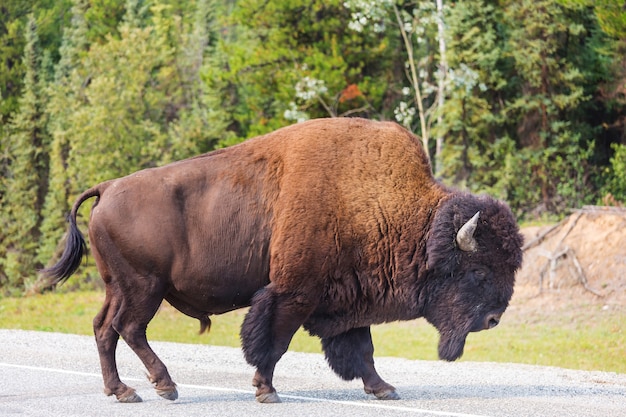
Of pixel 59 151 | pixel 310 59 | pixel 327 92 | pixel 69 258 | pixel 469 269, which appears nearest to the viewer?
pixel 469 269

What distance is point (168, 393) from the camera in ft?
27.2

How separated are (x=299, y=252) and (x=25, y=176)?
37196 mm

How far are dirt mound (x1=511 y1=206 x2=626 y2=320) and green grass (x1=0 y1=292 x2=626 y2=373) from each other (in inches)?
26.9

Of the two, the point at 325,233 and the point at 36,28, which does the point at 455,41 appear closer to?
the point at 325,233

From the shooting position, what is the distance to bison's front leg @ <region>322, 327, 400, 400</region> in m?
8.74

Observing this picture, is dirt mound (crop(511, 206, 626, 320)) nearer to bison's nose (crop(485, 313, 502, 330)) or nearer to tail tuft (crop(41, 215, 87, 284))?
bison's nose (crop(485, 313, 502, 330))

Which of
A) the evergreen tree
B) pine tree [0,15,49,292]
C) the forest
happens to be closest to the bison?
the forest

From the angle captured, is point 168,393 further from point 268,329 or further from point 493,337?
point 493,337

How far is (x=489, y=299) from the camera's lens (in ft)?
28.0

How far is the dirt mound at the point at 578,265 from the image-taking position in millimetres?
19078

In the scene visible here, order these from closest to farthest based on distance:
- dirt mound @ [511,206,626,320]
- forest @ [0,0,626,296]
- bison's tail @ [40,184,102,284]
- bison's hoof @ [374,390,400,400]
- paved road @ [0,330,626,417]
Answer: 1. paved road @ [0,330,626,417]
2. bison's hoof @ [374,390,400,400]
3. bison's tail @ [40,184,102,284]
4. dirt mound @ [511,206,626,320]
5. forest @ [0,0,626,296]

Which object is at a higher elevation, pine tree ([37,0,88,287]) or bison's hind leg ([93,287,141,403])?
bison's hind leg ([93,287,141,403])

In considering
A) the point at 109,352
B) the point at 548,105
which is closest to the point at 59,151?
the point at 548,105

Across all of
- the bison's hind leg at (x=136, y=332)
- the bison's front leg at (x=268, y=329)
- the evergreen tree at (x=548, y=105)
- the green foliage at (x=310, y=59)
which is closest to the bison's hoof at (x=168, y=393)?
the bison's hind leg at (x=136, y=332)
